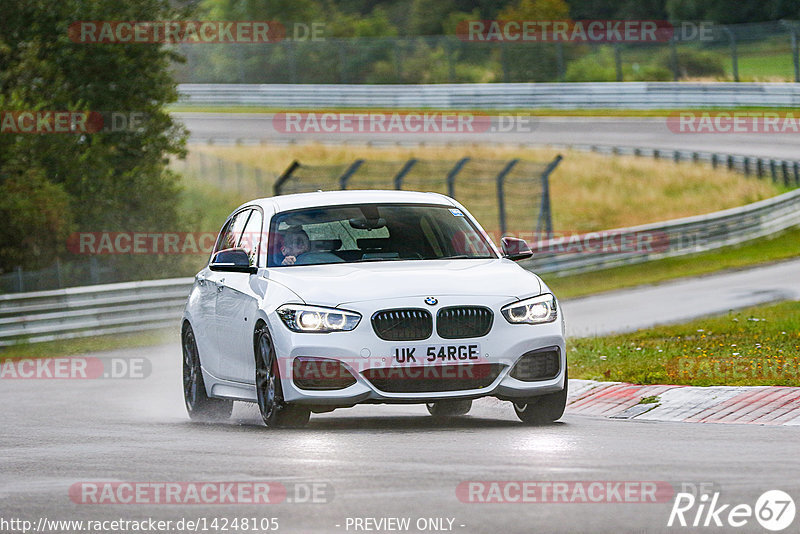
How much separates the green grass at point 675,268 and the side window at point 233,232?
56.1ft

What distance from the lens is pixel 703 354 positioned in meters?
14.8

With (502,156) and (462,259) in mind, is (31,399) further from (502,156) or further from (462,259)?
(502,156)

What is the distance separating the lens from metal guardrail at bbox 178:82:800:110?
167 feet

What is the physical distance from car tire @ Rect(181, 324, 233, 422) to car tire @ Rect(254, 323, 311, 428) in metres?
1.73

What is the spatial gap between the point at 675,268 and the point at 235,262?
2278 centimetres

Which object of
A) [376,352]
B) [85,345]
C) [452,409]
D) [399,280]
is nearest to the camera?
[376,352]

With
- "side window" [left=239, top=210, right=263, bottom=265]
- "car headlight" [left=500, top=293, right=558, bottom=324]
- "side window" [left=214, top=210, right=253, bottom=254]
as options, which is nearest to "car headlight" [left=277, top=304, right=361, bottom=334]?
"car headlight" [left=500, top=293, right=558, bottom=324]

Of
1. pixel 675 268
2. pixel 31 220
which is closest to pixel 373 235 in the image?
pixel 31 220

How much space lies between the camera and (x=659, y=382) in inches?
504

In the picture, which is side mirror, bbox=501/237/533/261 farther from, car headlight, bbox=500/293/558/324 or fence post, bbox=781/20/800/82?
fence post, bbox=781/20/800/82

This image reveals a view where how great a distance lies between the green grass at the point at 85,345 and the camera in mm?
24844

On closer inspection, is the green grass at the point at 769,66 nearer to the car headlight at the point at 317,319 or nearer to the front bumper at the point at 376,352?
the front bumper at the point at 376,352

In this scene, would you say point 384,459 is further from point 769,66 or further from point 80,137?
point 769,66

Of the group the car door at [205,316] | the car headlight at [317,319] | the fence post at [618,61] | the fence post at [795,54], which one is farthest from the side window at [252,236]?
the fence post at [618,61]
